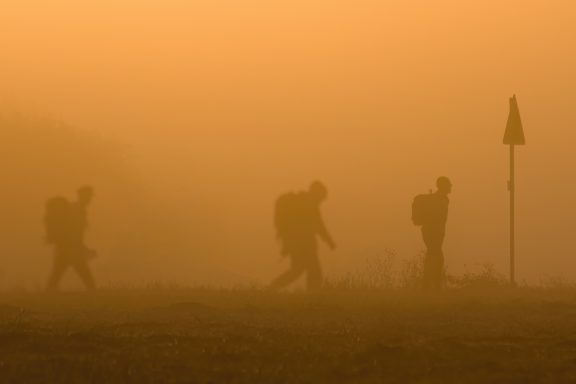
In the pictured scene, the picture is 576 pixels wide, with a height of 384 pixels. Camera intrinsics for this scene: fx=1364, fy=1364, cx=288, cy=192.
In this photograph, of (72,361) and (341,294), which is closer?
(72,361)

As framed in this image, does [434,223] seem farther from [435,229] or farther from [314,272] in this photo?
[314,272]

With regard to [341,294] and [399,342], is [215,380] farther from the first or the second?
[341,294]

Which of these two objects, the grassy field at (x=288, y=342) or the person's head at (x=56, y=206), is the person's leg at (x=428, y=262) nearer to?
the grassy field at (x=288, y=342)

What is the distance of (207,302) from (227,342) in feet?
21.2

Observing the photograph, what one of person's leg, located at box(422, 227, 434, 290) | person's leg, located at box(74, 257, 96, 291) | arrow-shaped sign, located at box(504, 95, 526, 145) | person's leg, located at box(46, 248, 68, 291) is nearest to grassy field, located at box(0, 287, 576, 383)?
person's leg, located at box(422, 227, 434, 290)

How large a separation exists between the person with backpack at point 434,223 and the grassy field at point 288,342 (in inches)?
151

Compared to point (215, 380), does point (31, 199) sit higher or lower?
higher

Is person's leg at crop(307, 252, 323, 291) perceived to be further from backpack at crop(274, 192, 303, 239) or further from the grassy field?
the grassy field

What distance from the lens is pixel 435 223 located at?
22.1m

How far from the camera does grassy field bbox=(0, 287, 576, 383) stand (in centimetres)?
1057

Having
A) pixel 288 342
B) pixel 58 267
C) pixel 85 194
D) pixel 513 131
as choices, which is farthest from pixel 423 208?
pixel 288 342

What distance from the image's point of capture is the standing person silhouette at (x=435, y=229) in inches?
866

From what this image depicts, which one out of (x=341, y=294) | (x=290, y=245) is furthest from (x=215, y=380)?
(x=290, y=245)

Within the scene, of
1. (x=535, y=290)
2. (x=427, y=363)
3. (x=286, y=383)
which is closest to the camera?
(x=286, y=383)
